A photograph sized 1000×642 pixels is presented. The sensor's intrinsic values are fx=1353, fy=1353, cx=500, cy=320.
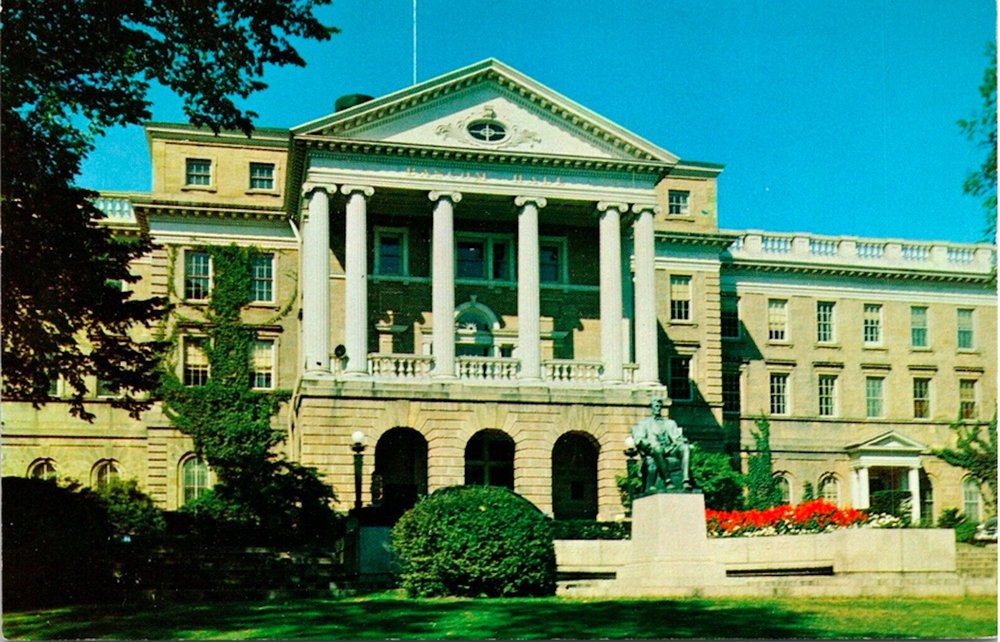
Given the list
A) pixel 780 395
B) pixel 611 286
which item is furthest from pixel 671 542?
pixel 780 395

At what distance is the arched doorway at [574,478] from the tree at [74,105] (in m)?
23.5

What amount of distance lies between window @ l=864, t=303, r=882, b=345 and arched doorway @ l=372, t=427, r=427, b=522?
714 inches

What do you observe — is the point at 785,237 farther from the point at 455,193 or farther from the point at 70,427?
the point at 70,427

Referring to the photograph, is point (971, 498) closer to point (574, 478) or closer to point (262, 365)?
point (574, 478)

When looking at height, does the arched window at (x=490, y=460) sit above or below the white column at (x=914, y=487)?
above

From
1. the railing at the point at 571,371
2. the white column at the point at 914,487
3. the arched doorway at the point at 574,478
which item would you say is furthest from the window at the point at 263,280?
the white column at the point at 914,487

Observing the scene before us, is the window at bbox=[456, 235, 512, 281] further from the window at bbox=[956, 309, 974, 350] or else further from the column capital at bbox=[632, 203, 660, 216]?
the window at bbox=[956, 309, 974, 350]

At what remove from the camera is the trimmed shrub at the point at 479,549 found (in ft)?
80.6

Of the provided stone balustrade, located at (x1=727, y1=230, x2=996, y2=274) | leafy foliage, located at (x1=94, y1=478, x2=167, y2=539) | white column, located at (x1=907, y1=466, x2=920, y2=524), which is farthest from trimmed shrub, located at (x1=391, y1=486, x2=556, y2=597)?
white column, located at (x1=907, y1=466, x2=920, y2=524)

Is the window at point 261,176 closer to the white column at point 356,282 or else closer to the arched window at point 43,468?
the white column at point 356,282

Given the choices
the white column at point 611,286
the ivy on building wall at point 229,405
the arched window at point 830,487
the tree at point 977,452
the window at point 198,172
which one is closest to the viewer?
the tree at point 977,452

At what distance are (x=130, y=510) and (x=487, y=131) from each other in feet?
56.3

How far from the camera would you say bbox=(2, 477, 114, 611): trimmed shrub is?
2355cm

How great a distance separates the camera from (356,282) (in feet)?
146
